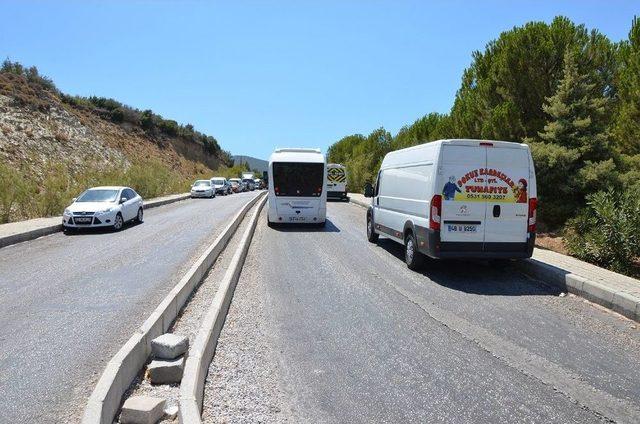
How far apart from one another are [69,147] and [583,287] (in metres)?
47.1

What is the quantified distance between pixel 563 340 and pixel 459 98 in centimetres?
1825

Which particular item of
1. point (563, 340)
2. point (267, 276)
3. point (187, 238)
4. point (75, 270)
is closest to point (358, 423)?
point (563, 340)

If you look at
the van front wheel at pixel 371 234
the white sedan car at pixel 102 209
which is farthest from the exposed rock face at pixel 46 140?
the van front wheel at pixel 371 234

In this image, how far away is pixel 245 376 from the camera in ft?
15.0

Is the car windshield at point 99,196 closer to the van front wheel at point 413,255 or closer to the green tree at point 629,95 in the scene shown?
the van front wheel at point 413,255

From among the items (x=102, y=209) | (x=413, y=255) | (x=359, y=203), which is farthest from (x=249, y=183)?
(x=413, y=255)

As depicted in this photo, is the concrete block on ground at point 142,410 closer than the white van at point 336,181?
Yes

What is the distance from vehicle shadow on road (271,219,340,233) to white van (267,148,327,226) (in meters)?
0.29

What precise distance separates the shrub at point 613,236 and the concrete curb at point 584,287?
1421 millimetres

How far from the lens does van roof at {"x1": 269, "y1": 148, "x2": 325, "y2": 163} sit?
59.1 feet

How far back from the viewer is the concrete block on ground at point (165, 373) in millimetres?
4250

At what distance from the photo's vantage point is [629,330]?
6.15m

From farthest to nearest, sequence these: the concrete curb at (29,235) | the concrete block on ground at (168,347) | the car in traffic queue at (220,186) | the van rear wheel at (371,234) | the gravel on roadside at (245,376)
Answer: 1. the car in traffic queue at (220,186)
2. the van rear wheel at (371,234)
3. the concrete curb at (29,235)
4. the concrete block on ground at (168,347)
5. the gravel on roadside at (245,376)

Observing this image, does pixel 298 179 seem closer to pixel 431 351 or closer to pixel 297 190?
pixel 297 190
